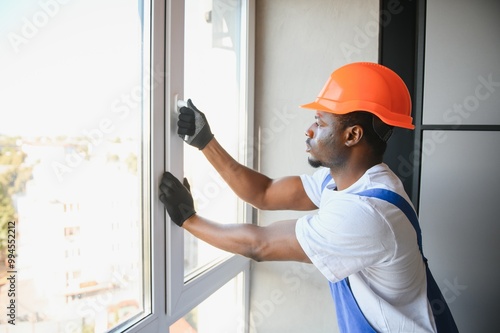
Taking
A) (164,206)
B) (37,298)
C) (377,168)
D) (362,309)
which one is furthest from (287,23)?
(37,298)

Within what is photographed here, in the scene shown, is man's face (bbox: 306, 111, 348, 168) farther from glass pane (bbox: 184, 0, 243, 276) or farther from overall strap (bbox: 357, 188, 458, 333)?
glass pane (bbox: 184, 0, 243, 276)

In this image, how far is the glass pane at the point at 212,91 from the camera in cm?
154

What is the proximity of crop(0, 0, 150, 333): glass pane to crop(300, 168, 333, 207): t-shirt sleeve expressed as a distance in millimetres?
697

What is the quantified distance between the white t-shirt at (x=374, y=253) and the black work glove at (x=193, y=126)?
480 mm

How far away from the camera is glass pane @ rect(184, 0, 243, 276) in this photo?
1.54 m

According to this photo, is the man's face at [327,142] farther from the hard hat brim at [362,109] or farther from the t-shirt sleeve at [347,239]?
the t-shirt sleeve at [347,239]

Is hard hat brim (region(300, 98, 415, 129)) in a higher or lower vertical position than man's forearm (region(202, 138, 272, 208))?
higher

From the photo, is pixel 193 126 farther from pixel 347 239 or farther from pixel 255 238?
pixel 347 239

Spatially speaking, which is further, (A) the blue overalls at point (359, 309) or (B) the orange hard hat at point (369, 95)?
(B) the orange hard hat at point (369, 95)

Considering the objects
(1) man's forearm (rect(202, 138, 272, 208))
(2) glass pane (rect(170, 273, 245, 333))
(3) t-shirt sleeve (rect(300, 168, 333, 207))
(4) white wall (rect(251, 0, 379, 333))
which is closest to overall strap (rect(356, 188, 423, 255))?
(3) t-shirt sleeve (rect(300, 168, 333, 207))

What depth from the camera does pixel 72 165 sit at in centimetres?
96

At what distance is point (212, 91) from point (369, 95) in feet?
2.39

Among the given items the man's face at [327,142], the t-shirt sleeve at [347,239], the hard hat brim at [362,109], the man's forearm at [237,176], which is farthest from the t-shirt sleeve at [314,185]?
the t-shirt sleeve at [347,239]

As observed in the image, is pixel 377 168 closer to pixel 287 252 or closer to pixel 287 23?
pixel 287 252
